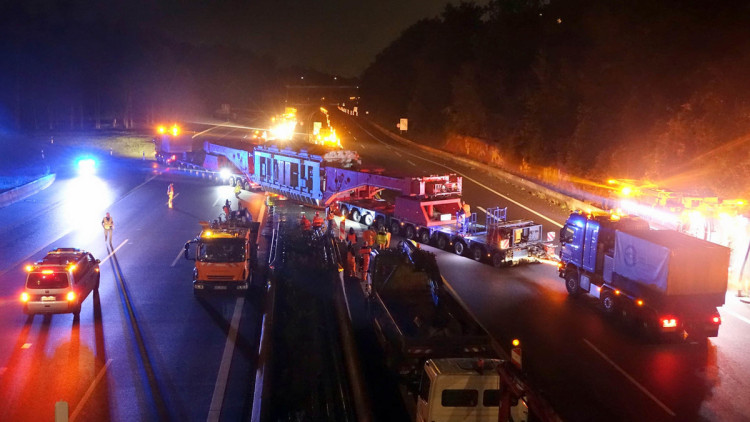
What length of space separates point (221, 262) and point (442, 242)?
10.1 metres

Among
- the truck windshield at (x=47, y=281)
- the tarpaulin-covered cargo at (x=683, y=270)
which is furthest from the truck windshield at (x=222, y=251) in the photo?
the tarpaulin-covered cargo at (x=683, y=270)

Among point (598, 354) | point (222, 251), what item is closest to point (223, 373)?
point (222, 251)

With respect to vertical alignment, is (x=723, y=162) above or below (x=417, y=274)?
above

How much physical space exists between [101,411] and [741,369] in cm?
1407

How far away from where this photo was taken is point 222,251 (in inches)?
768

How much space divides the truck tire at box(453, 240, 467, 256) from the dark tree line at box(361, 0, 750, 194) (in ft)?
49.0

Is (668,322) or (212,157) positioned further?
(212,157)

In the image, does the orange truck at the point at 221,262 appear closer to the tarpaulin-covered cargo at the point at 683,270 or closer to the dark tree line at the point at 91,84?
the tarpaulin-covered cargo at the point at 683,270

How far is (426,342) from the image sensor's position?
1243 centimetres

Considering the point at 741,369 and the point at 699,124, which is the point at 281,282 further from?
the point at 699,124

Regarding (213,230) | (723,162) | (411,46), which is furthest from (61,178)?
(411,46)

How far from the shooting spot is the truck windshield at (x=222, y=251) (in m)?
19.3

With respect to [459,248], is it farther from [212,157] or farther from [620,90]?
[212,157]

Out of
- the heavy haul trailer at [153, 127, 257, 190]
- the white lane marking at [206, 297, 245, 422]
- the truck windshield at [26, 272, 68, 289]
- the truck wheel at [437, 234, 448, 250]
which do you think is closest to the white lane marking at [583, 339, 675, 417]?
the white lane marking at [206, 297, 245, 422]
